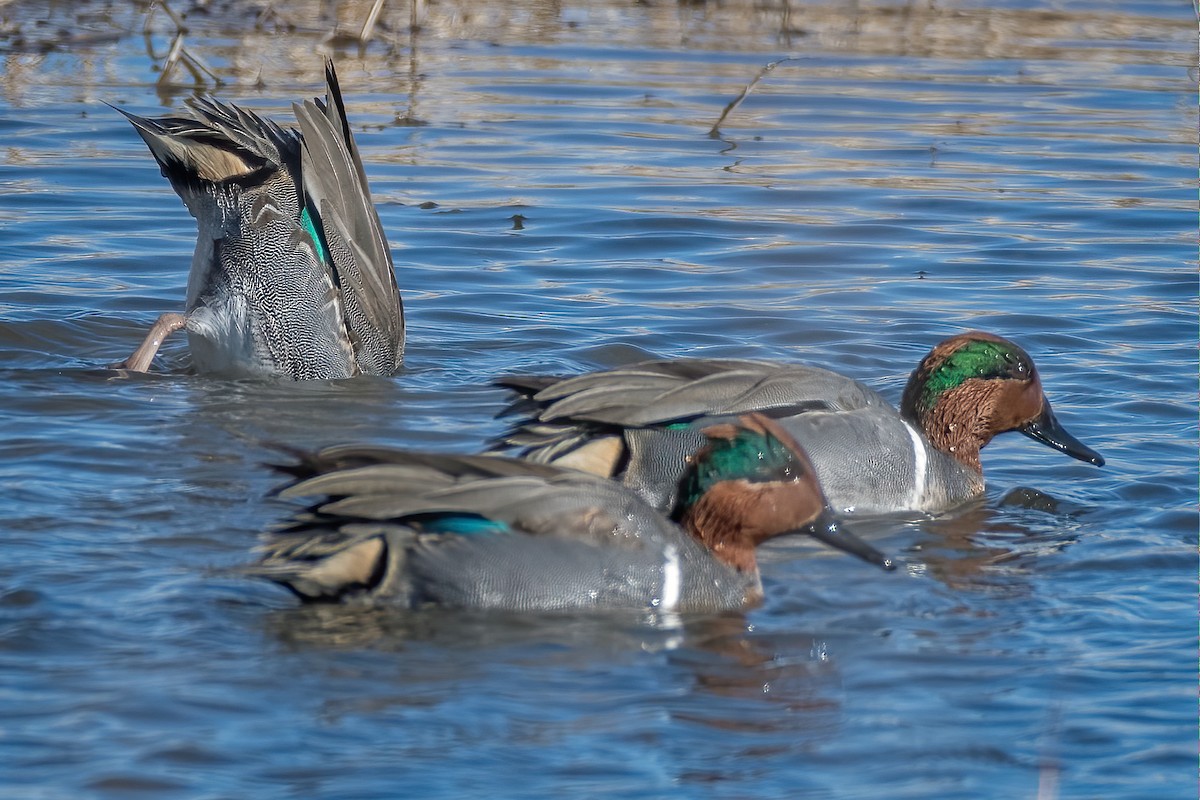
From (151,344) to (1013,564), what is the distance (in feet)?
11.2

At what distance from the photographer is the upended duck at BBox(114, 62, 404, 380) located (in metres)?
6.70

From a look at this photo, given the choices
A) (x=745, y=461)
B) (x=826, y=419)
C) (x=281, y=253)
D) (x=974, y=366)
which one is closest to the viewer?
(x=745, y=461)

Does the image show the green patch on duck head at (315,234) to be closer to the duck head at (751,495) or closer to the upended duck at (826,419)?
the upended duck at (826,419)

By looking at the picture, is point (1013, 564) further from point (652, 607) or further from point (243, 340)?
point (243, 340)

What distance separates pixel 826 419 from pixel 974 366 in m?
0.74

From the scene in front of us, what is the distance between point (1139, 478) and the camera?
19.6 feet

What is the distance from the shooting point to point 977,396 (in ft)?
20.0

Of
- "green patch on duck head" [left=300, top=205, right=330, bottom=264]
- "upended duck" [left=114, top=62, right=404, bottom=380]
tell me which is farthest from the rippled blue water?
"green patch on duck head" [left=300, top=205, right=330, bottom=264]

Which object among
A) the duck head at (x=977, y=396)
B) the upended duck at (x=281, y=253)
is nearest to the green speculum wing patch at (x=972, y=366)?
the duck head at (x=977, y=396)

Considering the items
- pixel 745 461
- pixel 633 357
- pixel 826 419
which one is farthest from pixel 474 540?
pixel 633 357

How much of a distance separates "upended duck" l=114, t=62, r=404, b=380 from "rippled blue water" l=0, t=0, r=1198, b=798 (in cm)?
21

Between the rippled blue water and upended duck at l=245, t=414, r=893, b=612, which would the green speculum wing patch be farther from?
upended duck at l=245, t=414, r=893, b=612

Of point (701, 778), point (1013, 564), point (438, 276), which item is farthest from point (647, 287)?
point (701, 778)

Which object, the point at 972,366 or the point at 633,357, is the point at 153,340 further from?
the point at 972,366
